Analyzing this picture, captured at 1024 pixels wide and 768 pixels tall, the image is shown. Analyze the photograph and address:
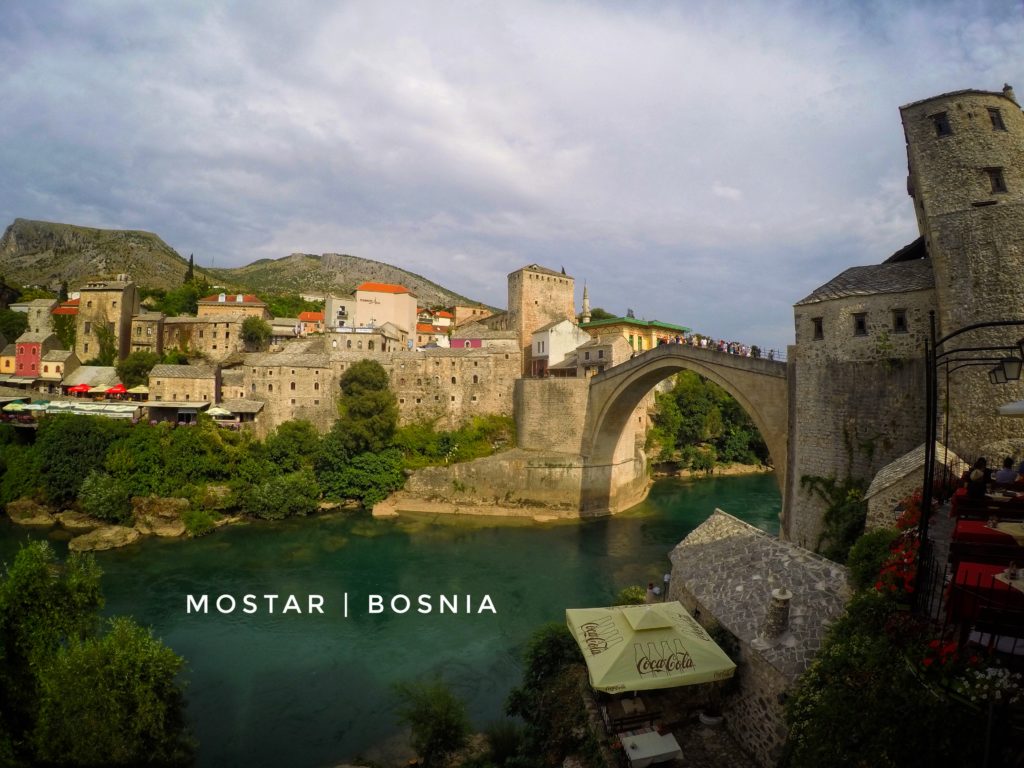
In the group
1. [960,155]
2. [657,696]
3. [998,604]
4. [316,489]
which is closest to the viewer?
[998,604]

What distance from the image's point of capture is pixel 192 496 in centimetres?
2547

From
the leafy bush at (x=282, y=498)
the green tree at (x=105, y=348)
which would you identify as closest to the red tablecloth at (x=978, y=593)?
the leafy bush at (x=282, y=498)

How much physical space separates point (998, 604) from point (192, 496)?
28.8m

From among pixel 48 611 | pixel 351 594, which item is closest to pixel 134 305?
pixel 351 594

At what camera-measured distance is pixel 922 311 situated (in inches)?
485

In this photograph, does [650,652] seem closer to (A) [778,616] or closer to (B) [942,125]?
(A) [778,616]

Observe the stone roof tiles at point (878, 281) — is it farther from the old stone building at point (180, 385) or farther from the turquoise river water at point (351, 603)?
the old stone building at point (180, 385)

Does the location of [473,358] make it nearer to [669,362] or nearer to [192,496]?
[669,362]

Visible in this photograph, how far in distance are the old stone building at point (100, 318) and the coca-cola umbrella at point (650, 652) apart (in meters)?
42.9

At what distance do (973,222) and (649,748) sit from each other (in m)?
11.9

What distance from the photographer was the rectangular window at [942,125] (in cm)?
1238

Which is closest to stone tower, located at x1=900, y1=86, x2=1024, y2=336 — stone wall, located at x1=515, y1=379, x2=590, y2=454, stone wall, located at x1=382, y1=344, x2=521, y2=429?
stone wall, located at x1=515, y1=379, x2=590, y2=454

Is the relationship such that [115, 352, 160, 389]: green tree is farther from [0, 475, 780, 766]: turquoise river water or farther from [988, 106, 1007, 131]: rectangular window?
[988, 106, 1007, 131]: rectangular window

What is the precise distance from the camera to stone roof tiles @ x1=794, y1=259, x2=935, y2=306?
1250 centimetres
